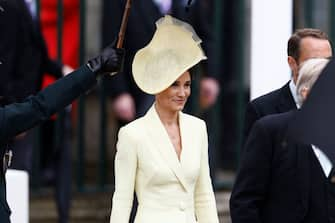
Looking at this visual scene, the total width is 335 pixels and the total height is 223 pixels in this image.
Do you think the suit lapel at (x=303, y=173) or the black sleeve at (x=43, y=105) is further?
the suit lapel at (x=303, y=173)

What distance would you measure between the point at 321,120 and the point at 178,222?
147 cm

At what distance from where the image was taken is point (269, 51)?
7.43m

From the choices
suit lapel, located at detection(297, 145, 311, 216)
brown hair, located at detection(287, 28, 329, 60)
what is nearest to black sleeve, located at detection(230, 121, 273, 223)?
suit lapel, located at detection(297, 145, 311, 216)

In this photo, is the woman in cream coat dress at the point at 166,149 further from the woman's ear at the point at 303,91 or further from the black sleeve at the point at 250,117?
the woman's ear at the point at 303,91

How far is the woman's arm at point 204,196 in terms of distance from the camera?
20.3ft

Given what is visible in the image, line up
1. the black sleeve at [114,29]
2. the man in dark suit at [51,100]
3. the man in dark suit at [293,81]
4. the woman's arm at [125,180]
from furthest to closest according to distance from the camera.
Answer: the black sleeve at [114,29]
the man in dark suit at [293,81]
the woman's arm at [125,180]
the man in dark suit at [51,100]

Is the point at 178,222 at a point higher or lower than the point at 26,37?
lower

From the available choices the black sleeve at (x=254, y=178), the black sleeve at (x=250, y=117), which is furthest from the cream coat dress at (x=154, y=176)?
the black sleeve at (x=254, y=178)

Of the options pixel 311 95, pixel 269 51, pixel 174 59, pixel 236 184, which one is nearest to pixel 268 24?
pixel 269 51

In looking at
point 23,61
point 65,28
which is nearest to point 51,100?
point 23,61

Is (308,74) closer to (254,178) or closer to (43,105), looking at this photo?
(254,178)

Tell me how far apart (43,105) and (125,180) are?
2.64 feet

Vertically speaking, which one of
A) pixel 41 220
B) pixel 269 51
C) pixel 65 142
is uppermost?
pixel 269 51

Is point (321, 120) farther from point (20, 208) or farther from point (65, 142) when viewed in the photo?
point (65, 142)
